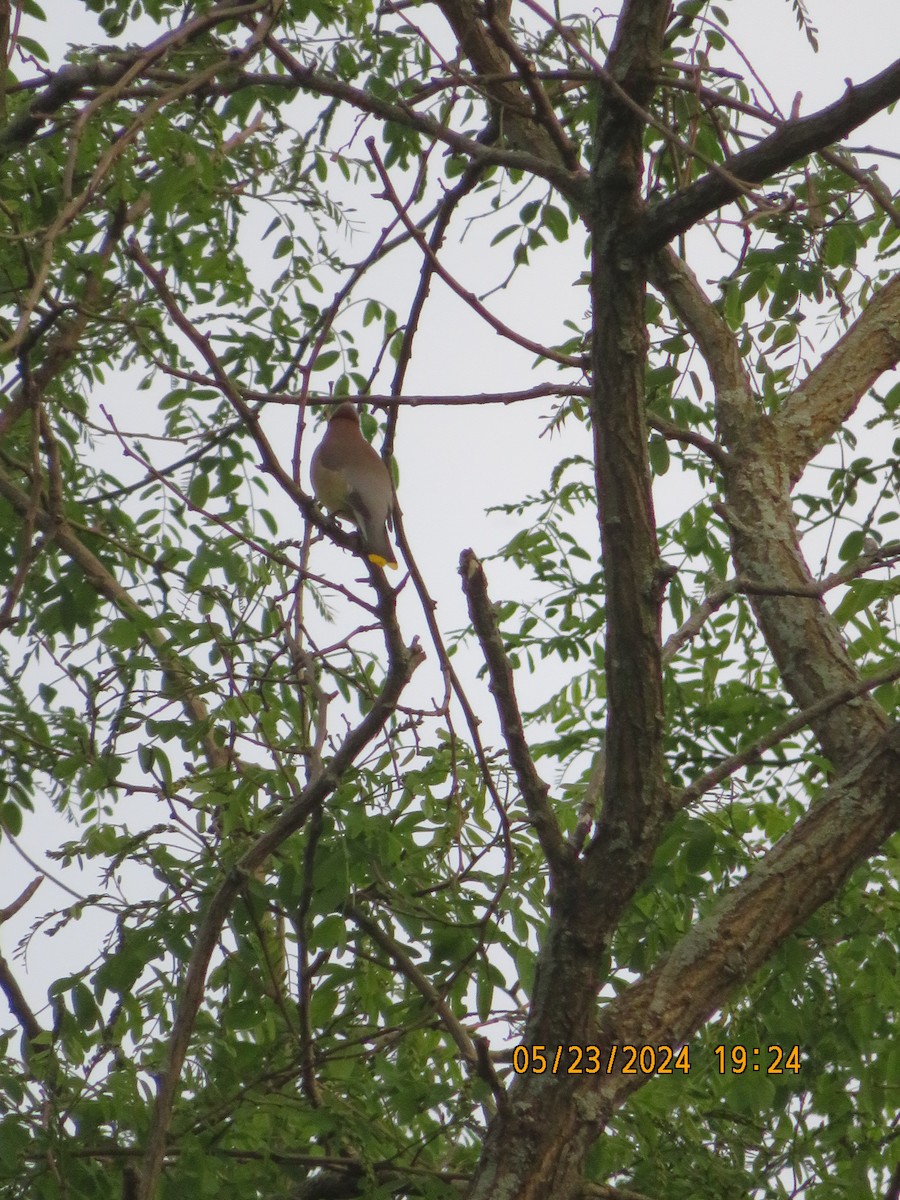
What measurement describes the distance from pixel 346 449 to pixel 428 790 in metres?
2.31

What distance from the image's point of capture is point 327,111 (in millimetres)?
4477

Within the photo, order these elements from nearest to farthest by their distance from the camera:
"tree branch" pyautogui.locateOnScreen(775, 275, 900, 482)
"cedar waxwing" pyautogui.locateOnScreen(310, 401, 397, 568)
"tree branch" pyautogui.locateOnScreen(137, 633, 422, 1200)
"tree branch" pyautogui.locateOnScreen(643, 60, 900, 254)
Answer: "tree branch" pyautogui.locateOnScreen(643, 60, 900, 254), "tree branch" pyautogui.locateOnScreen(137, 633, 422, 1200), "tree branch" pyautogui.locateOnScreen(775, 275, 900, 482), "cedar waxwing" pyautogui.locateOnScreen(310, 401, 397, 568)

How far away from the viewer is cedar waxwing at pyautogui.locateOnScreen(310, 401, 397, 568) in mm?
4895

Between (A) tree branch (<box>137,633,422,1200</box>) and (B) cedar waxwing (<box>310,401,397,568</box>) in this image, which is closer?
(A) tree branch (<box>137,633,422,1200</box>)

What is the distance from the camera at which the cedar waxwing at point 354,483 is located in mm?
4895

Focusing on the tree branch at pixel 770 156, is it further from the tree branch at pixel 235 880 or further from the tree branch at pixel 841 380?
the tree branch at pixel 841 380

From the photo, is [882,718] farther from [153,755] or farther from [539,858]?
[153,755]
